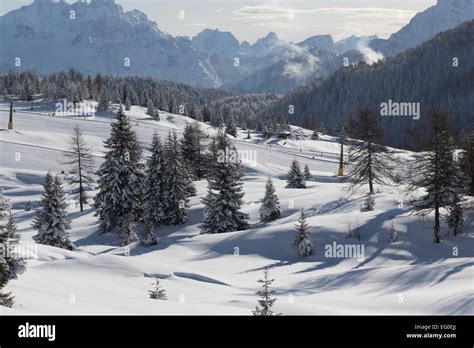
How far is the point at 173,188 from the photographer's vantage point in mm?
36781

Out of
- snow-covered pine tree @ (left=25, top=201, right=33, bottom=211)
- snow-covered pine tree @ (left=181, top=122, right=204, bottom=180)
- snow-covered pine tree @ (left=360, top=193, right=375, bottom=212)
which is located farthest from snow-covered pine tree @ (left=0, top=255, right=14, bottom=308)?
snow-covered pine tree @ (left=181, top=122, right=204, bottom=180)

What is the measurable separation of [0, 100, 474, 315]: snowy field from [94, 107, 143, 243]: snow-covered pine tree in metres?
1.67

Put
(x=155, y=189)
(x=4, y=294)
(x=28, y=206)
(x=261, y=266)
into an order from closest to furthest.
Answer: (x=4, y=294), (x=261, y=266), (x=155, y=189), (x=28, y=206)

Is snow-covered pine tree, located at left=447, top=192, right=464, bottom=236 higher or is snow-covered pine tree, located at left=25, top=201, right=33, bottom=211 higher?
snow-covered pine tree, located at left=447, top=192, right=464, bottom=236

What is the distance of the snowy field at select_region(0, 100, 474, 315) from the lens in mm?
14289

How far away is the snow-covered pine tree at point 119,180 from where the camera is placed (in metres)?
35.7

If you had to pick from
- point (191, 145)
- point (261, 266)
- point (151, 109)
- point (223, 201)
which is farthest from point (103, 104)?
point (261, 266)

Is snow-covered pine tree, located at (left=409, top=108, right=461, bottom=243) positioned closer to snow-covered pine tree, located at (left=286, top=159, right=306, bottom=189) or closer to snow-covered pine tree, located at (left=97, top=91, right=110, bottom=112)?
snow-covered pine tree, located at (left=286, top=159, right=306, bottom=189)

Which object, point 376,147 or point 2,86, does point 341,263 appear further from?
point 2,86

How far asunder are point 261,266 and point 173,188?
1239 centimetres

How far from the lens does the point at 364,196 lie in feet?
125

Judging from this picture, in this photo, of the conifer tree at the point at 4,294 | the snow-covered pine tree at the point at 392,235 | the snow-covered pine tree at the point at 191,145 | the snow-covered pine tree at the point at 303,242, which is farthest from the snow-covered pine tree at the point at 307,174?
the conifer tree at the point at 4,294

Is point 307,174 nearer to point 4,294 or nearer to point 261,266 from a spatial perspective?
point 261,266

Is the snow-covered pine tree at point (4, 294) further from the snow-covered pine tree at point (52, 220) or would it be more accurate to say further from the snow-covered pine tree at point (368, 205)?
the snow-covered pine tree at point (368, 205)
